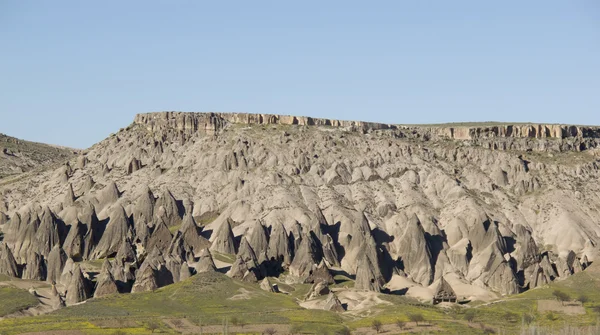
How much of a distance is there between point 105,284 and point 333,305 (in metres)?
34.5

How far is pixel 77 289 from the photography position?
183 m

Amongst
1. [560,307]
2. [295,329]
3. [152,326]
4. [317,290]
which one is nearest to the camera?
[295,329]

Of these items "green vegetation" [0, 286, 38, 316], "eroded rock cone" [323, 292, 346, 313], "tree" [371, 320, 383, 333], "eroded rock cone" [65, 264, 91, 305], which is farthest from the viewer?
"eroded rock cone" [65, 264, 91, 305]

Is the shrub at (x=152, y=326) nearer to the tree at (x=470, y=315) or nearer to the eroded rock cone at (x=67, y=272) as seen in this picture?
the eroded rock cone at (x=67, y=272)

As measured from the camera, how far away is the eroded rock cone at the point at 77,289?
597 feet

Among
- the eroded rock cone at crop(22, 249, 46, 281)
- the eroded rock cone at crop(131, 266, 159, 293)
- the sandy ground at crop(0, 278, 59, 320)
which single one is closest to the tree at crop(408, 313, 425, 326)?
the eroded rock cone at crop(131, 266, 159, 293)

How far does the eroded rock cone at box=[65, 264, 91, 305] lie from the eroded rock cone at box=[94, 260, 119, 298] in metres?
1.60

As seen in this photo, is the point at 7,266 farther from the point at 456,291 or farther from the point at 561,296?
the point at 561,296

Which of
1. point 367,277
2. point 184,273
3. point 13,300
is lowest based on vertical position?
point 13,300

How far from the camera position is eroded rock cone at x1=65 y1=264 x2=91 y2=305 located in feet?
597

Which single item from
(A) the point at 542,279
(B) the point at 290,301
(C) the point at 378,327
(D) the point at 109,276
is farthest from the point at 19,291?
(A) the point at 542,279

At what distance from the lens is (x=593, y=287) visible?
192875 mm

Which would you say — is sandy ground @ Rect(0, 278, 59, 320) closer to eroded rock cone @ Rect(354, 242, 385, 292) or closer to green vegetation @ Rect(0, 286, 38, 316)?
green vegetation @ Rect(0, 286, 38, 316)

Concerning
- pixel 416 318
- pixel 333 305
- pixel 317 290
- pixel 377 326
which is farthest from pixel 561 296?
pixel 377 326
